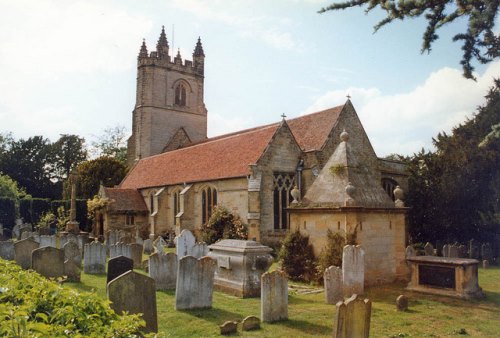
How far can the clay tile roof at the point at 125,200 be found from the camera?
31297 millimetres

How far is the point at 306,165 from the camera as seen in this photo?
2388 centimetres

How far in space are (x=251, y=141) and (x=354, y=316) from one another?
20.6 meters

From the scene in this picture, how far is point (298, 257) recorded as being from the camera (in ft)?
46.3

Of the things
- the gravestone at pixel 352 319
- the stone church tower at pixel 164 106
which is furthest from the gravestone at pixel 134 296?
the stone church tower at pixel 164 106

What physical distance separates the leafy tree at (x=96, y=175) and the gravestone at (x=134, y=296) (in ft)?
134

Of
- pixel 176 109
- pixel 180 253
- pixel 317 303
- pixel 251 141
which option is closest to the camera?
pixel 317 303

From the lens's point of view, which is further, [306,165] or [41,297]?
[306,165]

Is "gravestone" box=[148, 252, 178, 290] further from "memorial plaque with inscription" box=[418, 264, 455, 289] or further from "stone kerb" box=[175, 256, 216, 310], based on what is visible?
"memorial plaque with inscription" box=[418, 264, 455, 289]

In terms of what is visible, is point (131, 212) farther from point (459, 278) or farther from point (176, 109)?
point (459, 278)

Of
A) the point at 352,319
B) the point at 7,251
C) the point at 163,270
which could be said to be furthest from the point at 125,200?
the point at 352,319

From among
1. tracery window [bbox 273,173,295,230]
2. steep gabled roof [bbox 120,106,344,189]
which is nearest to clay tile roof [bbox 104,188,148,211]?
steep gabled roof [bbox 120,106,344,189]

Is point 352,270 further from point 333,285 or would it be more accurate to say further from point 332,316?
point 332,316

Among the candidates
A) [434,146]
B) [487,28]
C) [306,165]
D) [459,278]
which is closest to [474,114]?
[434,146]

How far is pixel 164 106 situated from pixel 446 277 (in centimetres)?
3480
